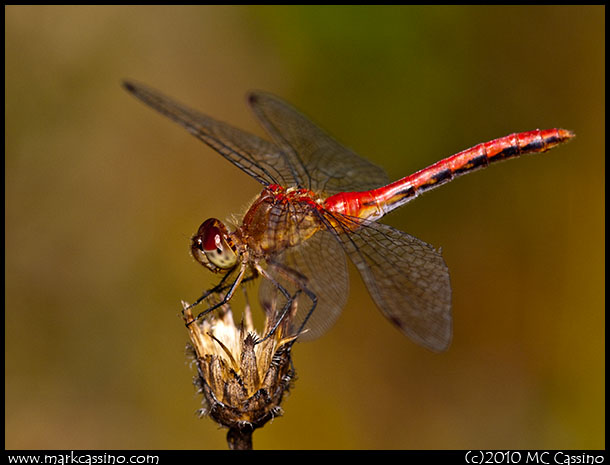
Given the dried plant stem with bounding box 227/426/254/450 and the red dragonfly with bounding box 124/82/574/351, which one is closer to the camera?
the dried plant stem with bounding box 227/426/254/450

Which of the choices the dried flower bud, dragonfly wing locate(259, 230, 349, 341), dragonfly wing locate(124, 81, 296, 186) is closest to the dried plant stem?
the dried flower bud

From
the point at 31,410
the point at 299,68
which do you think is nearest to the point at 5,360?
the point at 31,410

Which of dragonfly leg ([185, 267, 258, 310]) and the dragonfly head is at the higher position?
the dragonfly head

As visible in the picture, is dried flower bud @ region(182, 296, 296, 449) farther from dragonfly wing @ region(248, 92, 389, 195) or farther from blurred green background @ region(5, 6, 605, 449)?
blurred green background @ region(5, 6, 605, 449)

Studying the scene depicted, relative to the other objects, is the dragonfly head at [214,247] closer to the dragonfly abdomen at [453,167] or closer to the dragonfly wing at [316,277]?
the dragonfly wing at [316,277]

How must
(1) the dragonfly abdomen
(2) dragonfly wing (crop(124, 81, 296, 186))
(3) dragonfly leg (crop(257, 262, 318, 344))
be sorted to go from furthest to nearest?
(1) the dragonfly abdomen, (2) dragonfly wing (crop(124, 81, 296, 186)), (3) dragonfly leg (crop(257, 262, 318, 344))

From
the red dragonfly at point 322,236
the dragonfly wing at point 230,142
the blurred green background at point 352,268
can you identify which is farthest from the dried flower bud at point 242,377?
the blurred green background at point 352,268

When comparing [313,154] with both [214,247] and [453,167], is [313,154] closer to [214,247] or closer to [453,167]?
[453,167]

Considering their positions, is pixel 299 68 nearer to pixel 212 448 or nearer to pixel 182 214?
pixel 182 214
